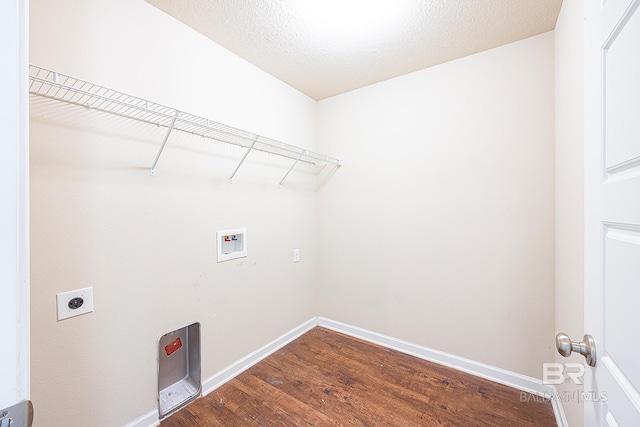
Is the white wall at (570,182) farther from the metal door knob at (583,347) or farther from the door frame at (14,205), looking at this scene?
the door frame at (14,205)

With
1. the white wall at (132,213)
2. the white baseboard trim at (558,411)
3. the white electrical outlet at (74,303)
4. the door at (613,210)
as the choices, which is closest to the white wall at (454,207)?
the white baseboard trim at (558,411)

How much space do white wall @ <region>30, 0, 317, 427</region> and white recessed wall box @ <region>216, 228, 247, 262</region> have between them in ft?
0.17

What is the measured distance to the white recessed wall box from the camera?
5.77 ft

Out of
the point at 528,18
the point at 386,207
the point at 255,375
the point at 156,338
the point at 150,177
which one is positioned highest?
the point at 528,18

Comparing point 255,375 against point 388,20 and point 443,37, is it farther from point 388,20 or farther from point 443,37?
point 443,37

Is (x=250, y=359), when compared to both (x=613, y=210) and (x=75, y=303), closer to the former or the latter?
(x=75, y=303)

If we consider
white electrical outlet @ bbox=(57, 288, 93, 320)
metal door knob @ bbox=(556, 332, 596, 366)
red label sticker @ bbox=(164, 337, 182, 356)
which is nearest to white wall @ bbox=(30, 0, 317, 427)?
white electrical outlet @ bbox=(57, 288, 93, 320)

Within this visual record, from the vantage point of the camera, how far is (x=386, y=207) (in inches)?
87.8

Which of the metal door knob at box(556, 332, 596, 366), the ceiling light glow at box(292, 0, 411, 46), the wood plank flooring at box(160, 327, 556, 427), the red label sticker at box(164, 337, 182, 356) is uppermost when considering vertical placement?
the ceiling light glow at box(292, 0, 411, 46)

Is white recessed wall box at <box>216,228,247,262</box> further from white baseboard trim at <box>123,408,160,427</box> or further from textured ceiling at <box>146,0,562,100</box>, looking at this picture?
textured ceiling at <box>146,0,562,100</box>

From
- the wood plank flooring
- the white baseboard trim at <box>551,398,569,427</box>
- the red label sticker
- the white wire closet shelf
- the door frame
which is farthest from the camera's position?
the red label sticker

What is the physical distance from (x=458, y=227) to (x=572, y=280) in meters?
0.75

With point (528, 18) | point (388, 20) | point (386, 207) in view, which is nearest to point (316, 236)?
point (386, 207)

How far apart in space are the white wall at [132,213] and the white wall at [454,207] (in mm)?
903
